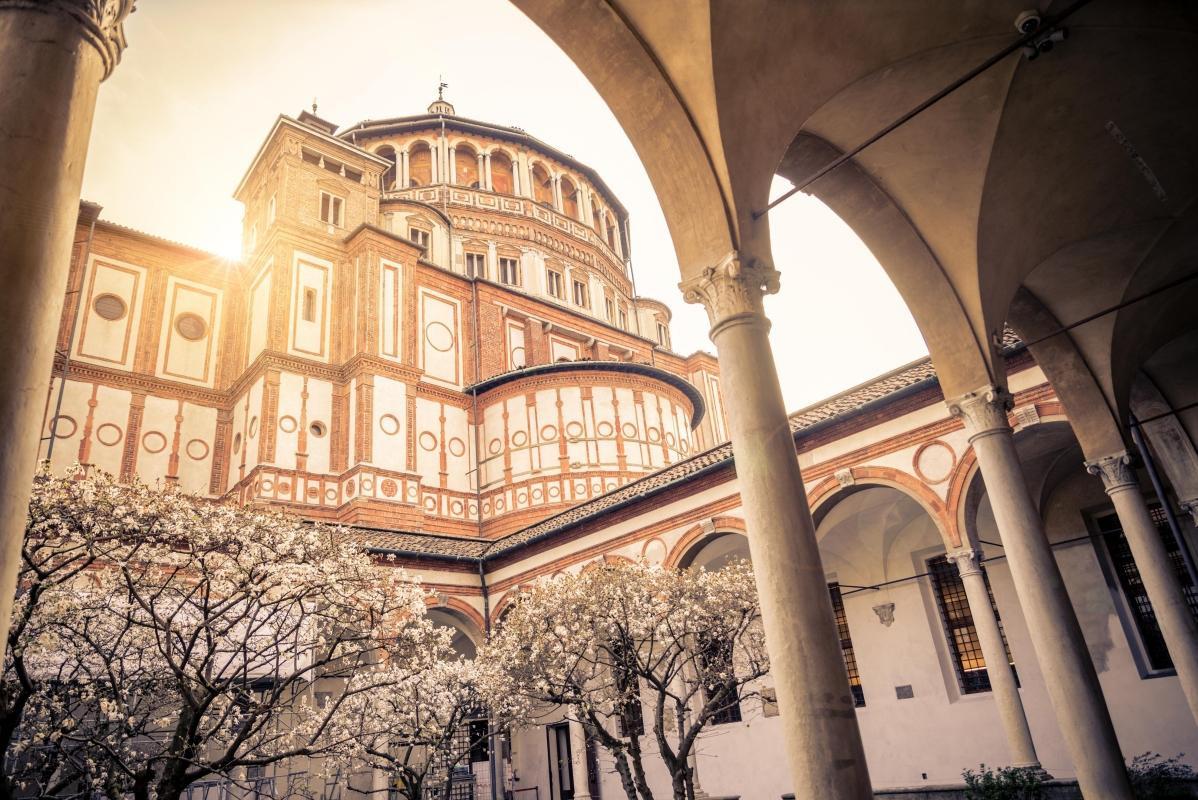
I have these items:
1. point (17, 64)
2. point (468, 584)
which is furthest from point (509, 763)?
point (17, 64)

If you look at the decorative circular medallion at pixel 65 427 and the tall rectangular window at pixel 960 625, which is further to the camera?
the decorative circular medallion at pixel 65 427

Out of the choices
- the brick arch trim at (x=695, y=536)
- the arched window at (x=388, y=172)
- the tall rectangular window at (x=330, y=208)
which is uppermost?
the arched window at (x=388, y=172)

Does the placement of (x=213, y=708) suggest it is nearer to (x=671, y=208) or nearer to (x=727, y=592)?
(x=727, y=592)

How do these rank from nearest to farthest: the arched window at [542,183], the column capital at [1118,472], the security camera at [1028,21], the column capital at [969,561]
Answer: the security camera at [1028,21] < the column capital at [1118,472] < the column capital at [969,561] < the arched window at [542,183]

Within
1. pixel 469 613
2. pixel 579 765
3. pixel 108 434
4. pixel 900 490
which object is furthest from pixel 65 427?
pixel 900 490

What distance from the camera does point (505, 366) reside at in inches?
1067

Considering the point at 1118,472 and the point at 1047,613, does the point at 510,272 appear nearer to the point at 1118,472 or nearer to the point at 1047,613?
the point at 1118,472

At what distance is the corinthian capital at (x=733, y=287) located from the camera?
4895 millimetres

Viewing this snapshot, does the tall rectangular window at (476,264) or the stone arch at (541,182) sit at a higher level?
the stone arch at (541,182)

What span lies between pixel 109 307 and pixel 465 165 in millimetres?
17887

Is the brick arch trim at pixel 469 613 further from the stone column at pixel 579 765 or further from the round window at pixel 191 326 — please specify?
the round window at pixel 191 326

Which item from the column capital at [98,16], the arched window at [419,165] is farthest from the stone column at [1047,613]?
the arched window at [419,165]

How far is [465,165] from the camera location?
3562cm

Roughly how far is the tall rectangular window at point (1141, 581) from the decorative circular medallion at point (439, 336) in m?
19.0
